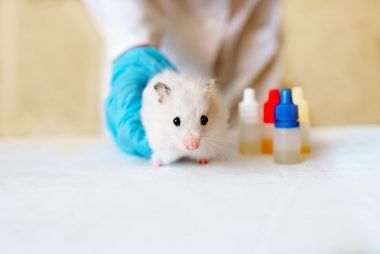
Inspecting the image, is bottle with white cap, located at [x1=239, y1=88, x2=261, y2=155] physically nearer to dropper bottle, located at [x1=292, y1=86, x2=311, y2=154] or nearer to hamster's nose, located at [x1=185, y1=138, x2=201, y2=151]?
dropper bottle, located at [x1=292, y1=86, x2=311, y2=154]

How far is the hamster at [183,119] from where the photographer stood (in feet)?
1.90

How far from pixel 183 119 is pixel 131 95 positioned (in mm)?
138

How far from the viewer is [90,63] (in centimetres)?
139

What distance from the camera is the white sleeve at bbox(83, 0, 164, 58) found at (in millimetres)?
816

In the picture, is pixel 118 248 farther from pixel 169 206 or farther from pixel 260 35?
pixel 260 35

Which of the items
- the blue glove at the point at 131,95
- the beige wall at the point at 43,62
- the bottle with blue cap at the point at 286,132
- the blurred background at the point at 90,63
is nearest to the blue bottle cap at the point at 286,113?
the bottle with blue cap at the point at 286,132

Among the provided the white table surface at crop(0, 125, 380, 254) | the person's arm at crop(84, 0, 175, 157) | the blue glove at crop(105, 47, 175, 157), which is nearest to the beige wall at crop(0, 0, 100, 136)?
the person's arm at crop(84, 0, 175, 157)

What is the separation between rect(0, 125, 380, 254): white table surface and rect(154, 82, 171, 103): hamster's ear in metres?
0.11

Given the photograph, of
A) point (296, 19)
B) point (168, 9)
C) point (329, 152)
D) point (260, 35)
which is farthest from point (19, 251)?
point (296, 19)

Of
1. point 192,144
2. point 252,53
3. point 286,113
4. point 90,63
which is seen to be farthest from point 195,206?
point 90,63

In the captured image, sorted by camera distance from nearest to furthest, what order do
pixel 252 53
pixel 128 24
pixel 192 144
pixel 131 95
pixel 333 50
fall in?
pixel 192 144, pixel 131 95, pixel 128 24, pixel 252 53, pixel 333 50

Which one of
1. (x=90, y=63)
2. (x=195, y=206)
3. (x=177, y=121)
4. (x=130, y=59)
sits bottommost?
(x=195, y=206)

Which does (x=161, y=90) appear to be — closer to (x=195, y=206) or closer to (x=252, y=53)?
(x=195, y=206)

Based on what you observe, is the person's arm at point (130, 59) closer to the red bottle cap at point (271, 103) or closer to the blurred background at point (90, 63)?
the red bottle cap at point (271, 103)
